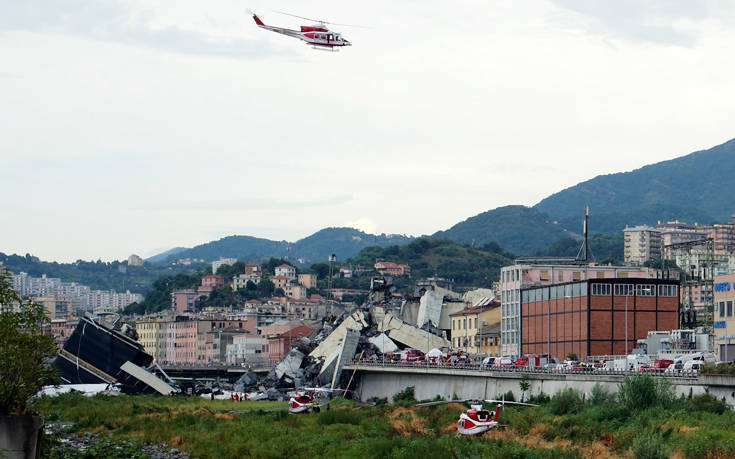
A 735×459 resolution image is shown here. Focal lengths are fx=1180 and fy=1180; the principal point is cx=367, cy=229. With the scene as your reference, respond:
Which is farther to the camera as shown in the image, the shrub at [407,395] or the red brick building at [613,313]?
the red brick building at [613,313]

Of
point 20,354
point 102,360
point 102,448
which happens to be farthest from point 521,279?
point 20,354

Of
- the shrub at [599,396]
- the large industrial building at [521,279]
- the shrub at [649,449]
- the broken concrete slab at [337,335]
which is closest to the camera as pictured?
the shrub at [649,449]

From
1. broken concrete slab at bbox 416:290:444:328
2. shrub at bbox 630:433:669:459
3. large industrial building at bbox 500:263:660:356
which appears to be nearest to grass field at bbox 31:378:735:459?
shrub at bbox 630:433:669:459

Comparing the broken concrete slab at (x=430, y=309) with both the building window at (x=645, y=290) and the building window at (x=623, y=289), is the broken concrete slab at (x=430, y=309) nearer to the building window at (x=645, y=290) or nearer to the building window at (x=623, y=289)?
the building window at (x=623, y=289)

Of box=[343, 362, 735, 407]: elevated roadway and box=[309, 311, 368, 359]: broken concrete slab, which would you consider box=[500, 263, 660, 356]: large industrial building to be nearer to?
box=[343, 362, 735, 407]: elevated roadway

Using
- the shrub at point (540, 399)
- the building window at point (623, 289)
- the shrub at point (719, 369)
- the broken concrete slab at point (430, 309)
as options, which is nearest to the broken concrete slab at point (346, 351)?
the broken concrete slab at point (430, 309)

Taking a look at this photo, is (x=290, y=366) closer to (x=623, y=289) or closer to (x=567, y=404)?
(x=623, y=289)

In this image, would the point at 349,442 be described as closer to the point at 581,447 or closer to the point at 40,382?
Result: the point at 581,447
